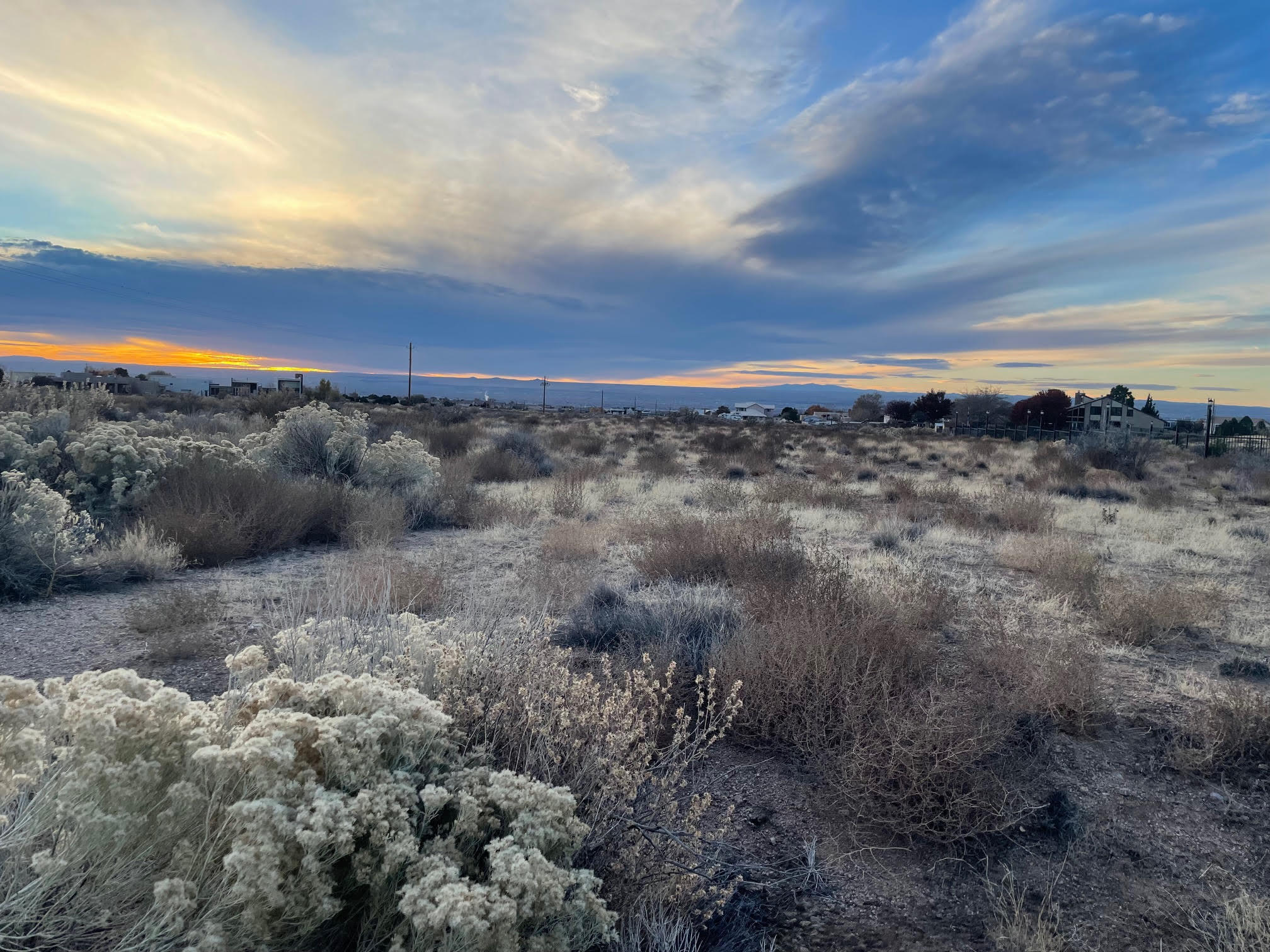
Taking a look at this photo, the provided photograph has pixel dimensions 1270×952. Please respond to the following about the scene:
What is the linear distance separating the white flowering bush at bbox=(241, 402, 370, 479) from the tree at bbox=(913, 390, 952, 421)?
77.3 meters

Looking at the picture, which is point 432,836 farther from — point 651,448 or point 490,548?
point 651,448

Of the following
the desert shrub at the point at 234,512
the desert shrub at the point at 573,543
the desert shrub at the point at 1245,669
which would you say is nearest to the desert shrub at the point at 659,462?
the desert shrub at the point at 573,543

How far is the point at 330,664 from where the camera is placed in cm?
347

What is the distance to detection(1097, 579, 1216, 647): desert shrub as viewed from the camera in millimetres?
6957

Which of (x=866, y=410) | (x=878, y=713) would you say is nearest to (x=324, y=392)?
(x=878, y=713)

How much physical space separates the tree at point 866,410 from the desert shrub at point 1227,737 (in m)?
83.0

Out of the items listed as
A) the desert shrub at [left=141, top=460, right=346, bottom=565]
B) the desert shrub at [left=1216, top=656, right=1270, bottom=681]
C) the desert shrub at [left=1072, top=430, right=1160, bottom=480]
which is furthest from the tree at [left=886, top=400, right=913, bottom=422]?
the desert shrub at [left=1216, top=656, right=1270, bottom=681]

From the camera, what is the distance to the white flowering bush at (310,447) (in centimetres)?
1297

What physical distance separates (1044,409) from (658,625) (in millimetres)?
78162

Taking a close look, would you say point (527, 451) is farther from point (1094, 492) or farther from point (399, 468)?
point (1094, 492)

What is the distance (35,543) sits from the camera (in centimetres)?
711

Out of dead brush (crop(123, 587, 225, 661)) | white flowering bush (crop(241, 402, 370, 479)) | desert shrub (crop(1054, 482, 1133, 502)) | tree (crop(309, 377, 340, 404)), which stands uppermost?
tree (crop(309, 377, 340, 404))

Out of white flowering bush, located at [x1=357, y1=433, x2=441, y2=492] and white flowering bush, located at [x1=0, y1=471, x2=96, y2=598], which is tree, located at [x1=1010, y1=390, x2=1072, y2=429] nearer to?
white flowering bush, located at [x1=357, y1=433, x2=441, y2=492]

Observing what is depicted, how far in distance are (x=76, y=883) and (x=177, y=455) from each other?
9688mm
